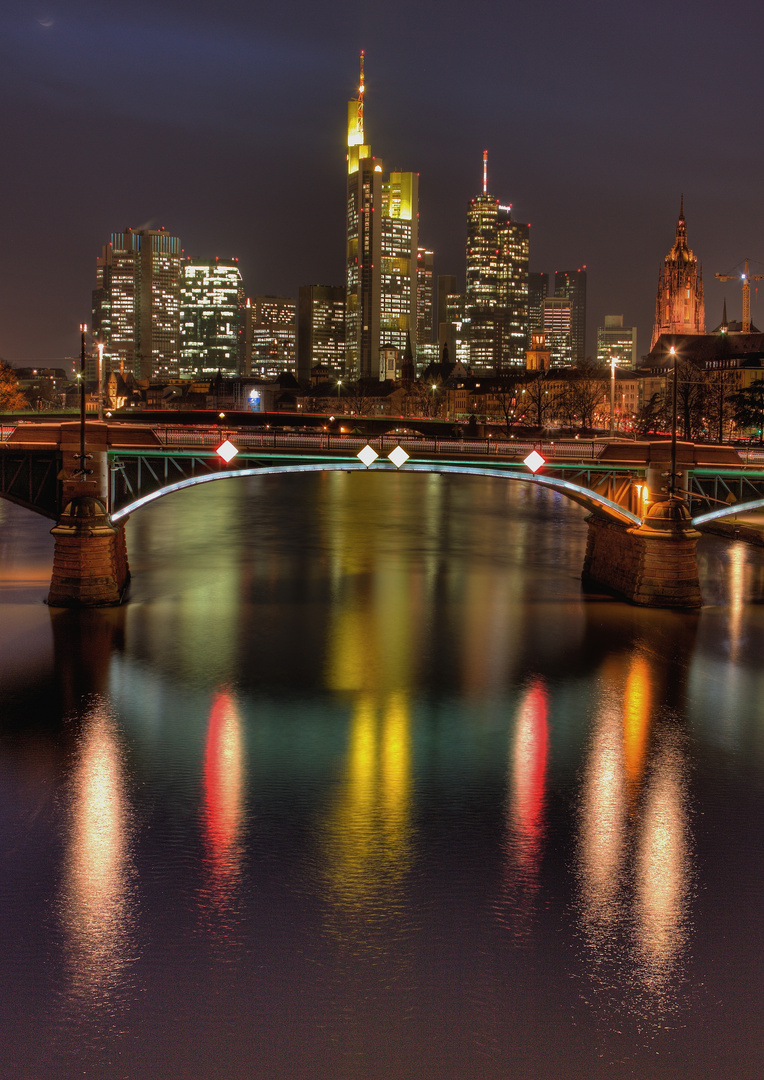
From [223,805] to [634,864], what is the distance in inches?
280

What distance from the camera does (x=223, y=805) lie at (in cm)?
1889

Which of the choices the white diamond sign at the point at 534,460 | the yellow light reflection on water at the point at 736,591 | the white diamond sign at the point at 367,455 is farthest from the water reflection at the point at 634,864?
the white diamond sign at the point at 367,455

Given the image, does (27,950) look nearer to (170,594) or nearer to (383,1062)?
(383,1062)

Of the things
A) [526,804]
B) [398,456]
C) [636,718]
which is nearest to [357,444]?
[398,456]

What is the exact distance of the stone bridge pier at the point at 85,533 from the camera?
107 feet

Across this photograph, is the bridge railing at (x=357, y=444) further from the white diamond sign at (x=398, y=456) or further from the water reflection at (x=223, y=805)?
the water reflection at (x=223, y=805)

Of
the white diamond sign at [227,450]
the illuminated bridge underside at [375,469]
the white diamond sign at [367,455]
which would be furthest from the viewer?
the illuminated bridge underside at [375,469]

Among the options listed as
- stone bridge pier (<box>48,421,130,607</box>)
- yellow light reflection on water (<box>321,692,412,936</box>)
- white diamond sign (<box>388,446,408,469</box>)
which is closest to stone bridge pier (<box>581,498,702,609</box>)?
white diamond sign (<box>388,446,408,469</box>)

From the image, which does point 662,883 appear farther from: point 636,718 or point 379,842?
point 636,718

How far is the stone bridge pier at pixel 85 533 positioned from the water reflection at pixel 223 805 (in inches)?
367

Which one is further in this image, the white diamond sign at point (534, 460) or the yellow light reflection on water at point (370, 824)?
the white diamond sign at point (534, 460)

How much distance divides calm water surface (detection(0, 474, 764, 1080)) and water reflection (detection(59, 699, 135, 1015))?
0.16ft

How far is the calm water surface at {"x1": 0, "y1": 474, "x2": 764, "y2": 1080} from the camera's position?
12.7 m

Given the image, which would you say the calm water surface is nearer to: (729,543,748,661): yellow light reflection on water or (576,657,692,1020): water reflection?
(576,657,692,1020): water reflection
